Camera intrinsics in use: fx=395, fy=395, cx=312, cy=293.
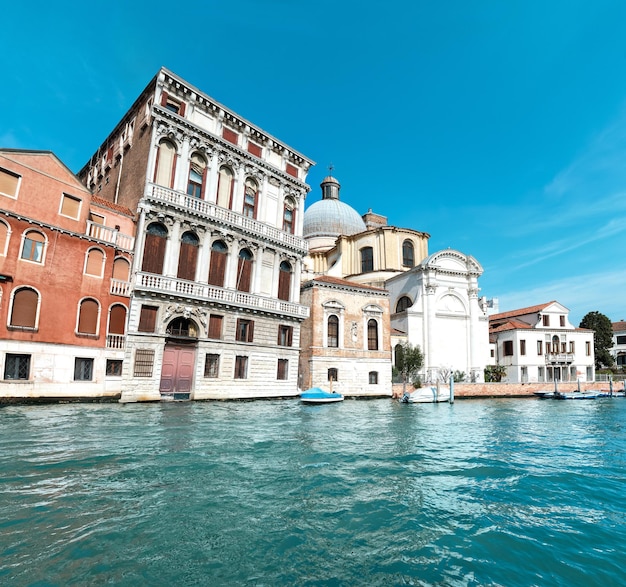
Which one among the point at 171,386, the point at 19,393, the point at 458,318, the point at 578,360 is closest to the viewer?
the point at 19,393

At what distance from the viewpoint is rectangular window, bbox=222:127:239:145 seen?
2042cm

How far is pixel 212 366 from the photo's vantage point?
18297 millimetres

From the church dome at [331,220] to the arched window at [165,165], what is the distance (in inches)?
938

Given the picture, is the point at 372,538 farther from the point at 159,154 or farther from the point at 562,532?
the point at 159,154

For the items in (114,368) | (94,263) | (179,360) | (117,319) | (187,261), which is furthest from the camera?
(187,261)

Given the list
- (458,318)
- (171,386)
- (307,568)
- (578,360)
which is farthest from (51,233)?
(578,360)

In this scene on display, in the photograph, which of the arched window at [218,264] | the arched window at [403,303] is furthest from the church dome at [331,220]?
the arched window at [218,264]

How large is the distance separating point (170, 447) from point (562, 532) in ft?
22.0

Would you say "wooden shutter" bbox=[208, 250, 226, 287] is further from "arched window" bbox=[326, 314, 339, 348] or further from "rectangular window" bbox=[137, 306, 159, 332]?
"arched window" bbox=[326, 314, 339, 348]

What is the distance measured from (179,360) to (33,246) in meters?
7.02

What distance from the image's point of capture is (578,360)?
3838cm

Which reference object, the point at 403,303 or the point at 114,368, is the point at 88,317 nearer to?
the point at 114,368

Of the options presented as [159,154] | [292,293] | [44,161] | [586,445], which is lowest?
[586,445]

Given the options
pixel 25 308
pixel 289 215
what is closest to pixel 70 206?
pixel 25 308
